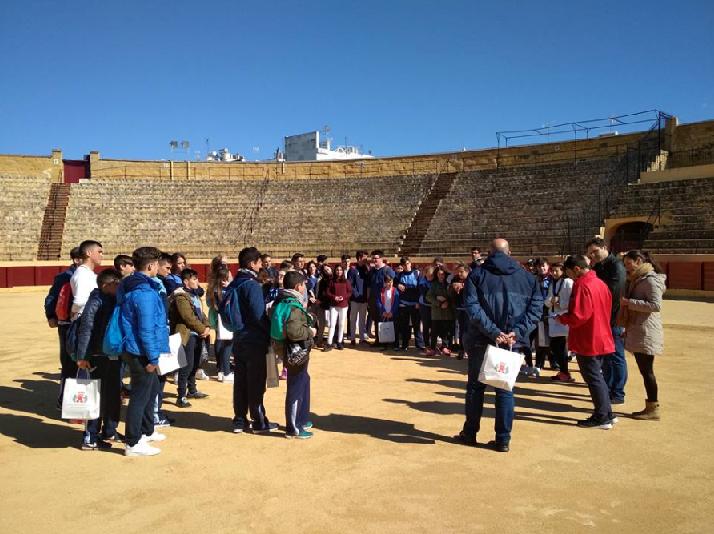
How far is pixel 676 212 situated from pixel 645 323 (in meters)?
17.6

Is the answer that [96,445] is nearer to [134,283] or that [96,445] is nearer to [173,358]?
[173,358]

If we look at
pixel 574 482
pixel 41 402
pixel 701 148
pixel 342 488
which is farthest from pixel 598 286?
pixel 701 148

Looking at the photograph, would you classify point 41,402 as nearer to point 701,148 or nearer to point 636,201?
point 636,201

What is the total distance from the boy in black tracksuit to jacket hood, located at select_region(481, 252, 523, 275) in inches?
132

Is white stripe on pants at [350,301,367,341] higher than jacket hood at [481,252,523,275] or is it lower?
lower

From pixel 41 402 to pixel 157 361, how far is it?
2.87m

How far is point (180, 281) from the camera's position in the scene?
7043mm

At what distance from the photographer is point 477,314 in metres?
4.72

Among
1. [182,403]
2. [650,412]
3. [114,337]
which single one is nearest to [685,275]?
[650,412]

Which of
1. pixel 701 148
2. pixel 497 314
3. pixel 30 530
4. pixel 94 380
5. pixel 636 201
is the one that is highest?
pixel 701 148

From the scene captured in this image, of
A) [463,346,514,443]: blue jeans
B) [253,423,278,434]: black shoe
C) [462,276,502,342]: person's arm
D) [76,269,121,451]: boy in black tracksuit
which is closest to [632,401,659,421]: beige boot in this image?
[463,346,514,443]: blue jeans

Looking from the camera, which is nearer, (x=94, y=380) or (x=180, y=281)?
(x=94, y=380)

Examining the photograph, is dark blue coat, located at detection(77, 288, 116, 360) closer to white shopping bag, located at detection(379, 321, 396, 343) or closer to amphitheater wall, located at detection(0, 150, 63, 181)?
white shopping bag, located at detection(379, 321, 396, 343)

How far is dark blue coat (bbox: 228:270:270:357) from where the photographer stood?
524 centimetres
